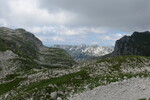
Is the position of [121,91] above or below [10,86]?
above

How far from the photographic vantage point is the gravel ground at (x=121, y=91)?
31.6m

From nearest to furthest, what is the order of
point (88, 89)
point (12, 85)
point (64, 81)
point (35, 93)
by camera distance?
point (88, 89) → point (35, 93) → point (64, 81) → point (12, 85)

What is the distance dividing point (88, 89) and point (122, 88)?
218 inches

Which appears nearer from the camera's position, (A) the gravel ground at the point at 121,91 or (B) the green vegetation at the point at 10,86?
(A) the gravel ground at the point at 121,91

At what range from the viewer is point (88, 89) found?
117 feet

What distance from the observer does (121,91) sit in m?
32.9

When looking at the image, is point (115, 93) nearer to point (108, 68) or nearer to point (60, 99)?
point (60, 99)

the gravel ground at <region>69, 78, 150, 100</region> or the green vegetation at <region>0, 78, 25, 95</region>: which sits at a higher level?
the gravel ground at <region>69, 78, 150, 100</region>

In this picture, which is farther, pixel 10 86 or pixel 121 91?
pixel 10 86

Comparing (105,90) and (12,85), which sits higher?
(105,90)

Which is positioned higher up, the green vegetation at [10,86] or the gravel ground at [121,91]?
the gravel ground at [121,91]

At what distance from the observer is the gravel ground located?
3157cm

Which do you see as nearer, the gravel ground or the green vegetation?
the gravel ground

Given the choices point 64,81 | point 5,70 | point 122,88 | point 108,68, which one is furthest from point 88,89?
point 5,70
